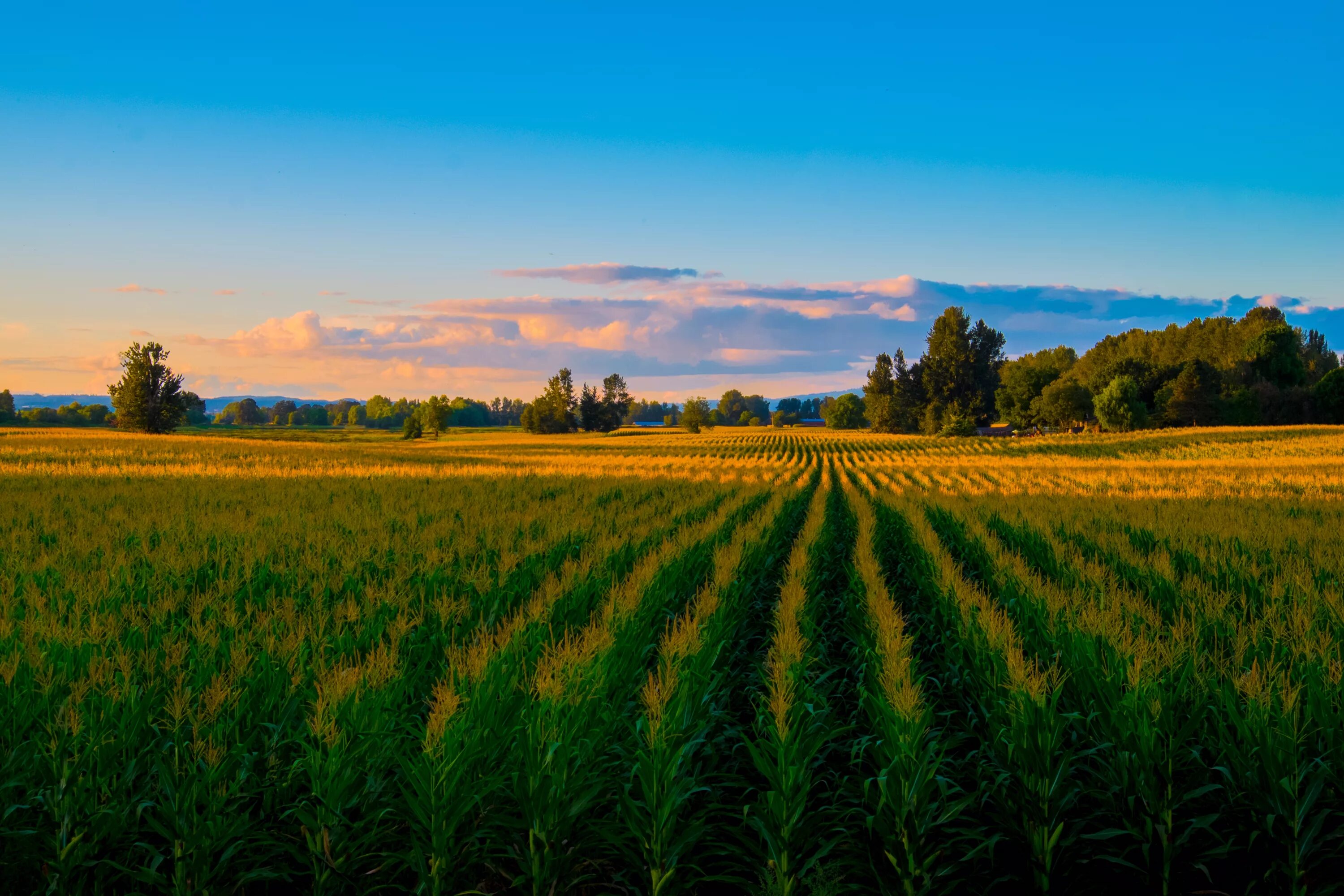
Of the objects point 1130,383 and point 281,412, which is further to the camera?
point 281,412

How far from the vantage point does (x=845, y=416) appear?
498ft

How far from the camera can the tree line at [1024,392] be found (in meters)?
79.7

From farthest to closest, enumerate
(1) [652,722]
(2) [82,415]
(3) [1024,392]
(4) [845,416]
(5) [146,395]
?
(4) [845,416]
(2) [82,415]
(3) [1024,392]
(5) [146,395]
(1) [652,722]

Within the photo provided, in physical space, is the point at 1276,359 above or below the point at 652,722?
above

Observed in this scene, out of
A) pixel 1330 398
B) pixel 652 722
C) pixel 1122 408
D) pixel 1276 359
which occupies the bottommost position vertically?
pixel 652 722

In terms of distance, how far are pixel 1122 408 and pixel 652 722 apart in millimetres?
93218

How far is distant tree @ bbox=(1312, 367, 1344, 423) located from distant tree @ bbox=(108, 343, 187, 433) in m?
127

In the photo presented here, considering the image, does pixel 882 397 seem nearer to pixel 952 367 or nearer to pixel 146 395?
pixel 952 367

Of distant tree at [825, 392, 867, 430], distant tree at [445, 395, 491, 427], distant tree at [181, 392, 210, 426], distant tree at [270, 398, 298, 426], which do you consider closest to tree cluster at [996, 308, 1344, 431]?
distant tree at [825, 392, 867, 430]

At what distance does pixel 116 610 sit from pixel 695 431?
5167 inches

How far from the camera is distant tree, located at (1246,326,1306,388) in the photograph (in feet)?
294

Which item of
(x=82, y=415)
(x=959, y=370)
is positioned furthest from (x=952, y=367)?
(x=82, y=415)

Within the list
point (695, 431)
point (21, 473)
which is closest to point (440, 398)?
point (695, 431)

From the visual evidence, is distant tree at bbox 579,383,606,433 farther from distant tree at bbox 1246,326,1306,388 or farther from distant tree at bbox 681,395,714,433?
distant tree at bbox 1246,326,1306,388
